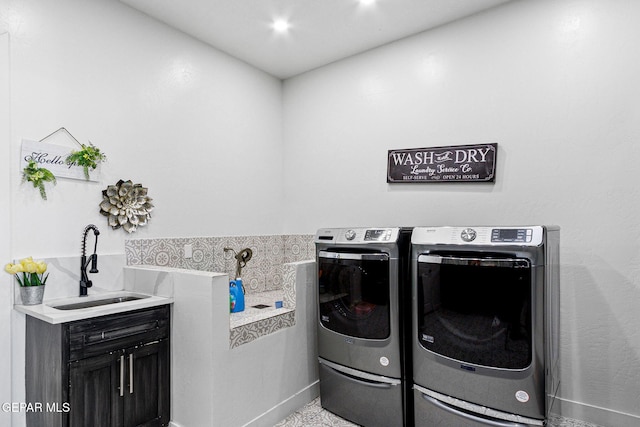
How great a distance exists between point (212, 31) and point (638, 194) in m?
3.28

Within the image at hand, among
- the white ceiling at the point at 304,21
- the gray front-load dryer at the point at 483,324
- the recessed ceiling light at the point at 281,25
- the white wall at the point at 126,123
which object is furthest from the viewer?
the recessed ceiling light at the point at 281,25

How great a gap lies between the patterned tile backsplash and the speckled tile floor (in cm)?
101

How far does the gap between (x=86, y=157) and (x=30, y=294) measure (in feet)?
2.93

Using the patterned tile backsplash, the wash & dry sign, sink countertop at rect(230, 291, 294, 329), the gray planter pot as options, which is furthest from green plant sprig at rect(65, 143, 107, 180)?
the wash & dry sign

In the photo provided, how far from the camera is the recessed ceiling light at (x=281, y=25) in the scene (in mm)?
2994

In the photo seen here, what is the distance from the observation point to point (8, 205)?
215 cm

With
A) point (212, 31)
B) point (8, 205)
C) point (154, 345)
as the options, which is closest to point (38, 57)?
point (8, 205)

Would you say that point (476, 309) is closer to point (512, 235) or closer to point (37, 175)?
point (512, 235)

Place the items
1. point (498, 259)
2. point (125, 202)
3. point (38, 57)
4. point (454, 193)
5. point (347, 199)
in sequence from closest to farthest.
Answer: point (498, 259)
point (38, 57)
point (125, 202)
point (454, 193)
point (347, 199)

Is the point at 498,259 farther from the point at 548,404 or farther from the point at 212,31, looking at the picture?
the point at 212,31

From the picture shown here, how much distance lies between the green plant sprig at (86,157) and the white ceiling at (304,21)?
3.76ft

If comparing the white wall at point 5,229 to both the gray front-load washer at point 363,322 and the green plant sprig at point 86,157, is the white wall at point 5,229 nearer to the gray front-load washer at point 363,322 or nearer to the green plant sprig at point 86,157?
the green plant sprig at point 86,157

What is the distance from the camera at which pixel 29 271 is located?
6.89 feet

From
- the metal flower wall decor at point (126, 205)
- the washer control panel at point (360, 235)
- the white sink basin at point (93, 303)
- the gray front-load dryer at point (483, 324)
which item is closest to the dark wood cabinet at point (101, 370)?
the white sink basin at point (93, 303)
